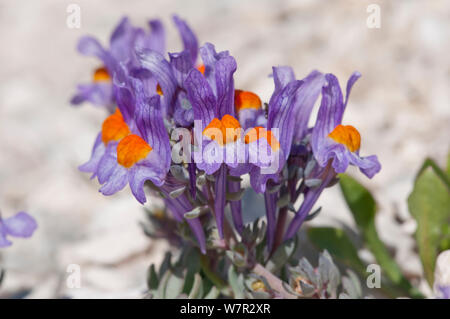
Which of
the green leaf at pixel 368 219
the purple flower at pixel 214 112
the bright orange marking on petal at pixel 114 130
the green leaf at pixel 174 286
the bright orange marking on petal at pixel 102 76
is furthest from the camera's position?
the bright orange marking on petal at pixel 102 76

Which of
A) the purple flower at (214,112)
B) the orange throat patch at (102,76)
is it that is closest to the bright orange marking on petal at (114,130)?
the purple flower at (214,112)

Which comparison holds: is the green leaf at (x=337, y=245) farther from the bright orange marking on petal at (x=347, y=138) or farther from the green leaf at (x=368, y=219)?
the bright orange marking on petal at (x=347, y=138)

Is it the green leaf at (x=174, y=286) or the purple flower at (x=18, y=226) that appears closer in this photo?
the green leaf at (x=174, y=286)

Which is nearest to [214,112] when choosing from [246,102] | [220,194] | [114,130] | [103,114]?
[246,102]

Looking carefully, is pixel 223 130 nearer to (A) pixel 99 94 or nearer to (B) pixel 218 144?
(B) pixel 218 144

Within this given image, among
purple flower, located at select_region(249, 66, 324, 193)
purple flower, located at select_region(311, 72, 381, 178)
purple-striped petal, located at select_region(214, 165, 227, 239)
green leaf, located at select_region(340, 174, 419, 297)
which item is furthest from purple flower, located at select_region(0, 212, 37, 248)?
green leaf, located at select_region(340, 174, 419, 297)

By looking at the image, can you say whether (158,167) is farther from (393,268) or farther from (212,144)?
(393,268)

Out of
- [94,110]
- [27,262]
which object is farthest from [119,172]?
[94,110]
